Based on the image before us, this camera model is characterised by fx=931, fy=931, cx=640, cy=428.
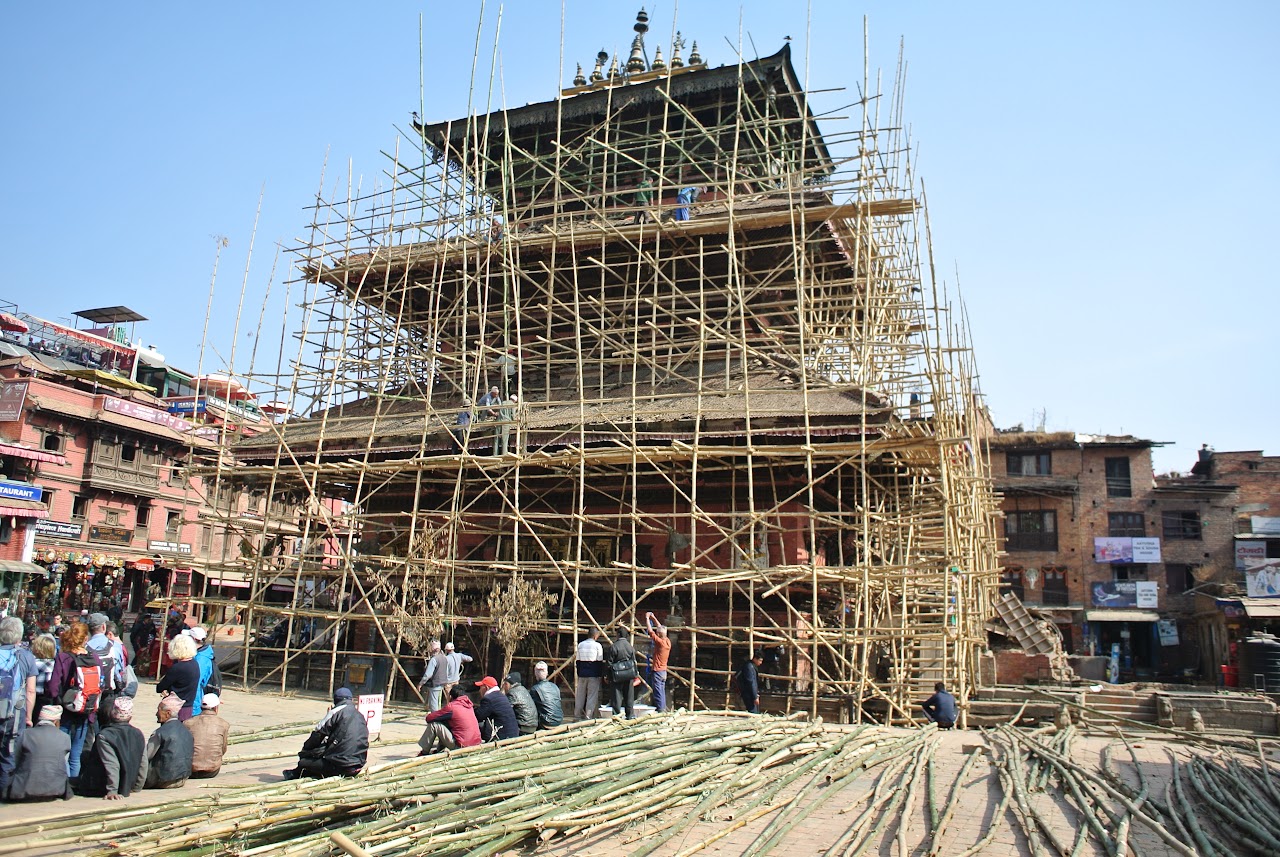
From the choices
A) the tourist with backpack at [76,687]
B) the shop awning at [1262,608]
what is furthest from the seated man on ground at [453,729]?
the shop awning at [1262,608]

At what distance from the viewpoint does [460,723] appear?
10.5 meters

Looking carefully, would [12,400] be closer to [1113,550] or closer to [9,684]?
Result: [9,684]

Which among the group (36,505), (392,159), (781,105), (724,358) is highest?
(781,105)

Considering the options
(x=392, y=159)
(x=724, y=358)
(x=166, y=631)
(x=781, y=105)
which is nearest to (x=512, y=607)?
(x=724, y=358)

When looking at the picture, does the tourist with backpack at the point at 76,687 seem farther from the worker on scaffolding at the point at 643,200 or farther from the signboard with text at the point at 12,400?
the signboard with text at the point at 12,400

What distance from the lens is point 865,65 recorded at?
19.7 m

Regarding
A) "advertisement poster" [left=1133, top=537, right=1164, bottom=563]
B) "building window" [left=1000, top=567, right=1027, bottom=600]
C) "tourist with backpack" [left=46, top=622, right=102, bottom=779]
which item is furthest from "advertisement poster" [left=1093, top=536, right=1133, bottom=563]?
"tourist with backpack" [left=46, top=622, right=102, bottom=779]

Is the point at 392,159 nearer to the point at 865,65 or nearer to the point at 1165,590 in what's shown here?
the point at 865,65

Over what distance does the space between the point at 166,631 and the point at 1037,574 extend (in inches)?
1433

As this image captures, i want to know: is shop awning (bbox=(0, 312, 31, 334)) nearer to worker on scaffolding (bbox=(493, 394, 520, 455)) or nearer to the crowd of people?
worker on scaffolding (bbox=(493, 394, 520, 455))

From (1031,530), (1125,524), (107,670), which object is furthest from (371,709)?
(1125,524)

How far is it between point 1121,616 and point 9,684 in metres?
42.4

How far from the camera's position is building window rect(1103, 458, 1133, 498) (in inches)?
1688

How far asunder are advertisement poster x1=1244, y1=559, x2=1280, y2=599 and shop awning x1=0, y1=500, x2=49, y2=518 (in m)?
45.4
